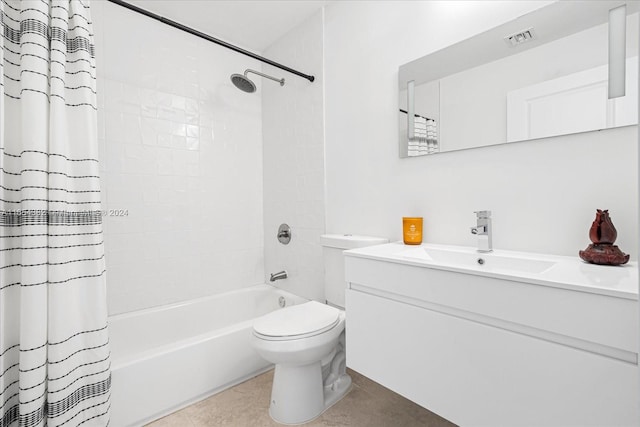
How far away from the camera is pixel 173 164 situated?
2.09 metres

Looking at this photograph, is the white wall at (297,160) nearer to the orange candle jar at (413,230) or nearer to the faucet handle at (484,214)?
the orange candle jar at (413,230)

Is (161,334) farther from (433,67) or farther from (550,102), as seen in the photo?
(550,102)

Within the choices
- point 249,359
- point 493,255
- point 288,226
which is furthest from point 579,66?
point 249,359

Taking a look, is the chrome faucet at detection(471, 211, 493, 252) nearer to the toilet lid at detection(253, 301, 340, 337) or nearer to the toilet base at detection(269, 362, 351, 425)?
the toilet lid at detection(253, 301, 340, 337)

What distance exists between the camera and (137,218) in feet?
6.41

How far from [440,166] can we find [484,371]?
2.85ft

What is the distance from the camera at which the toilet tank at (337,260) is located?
1579 mm

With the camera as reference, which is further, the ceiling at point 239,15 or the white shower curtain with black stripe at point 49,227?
the ceiling at point 239,15

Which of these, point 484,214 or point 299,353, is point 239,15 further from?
point 299,353

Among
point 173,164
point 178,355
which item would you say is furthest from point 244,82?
point 178,355

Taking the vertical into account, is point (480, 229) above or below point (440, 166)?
below

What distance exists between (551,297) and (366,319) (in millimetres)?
634

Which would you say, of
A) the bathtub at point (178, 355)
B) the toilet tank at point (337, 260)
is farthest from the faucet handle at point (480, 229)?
the bathtub at point (178, 355)

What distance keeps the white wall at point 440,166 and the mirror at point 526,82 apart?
5cm
